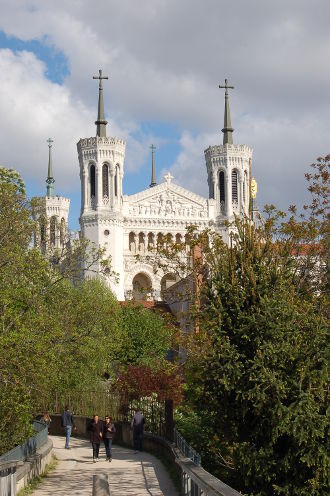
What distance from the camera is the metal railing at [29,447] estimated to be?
49.1 ft

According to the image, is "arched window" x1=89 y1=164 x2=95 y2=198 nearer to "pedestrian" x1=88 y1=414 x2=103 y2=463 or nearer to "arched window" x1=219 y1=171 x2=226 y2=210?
"arched window" x1=219 y1=171 x2=226 y2=210

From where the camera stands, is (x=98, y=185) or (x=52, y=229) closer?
(x=52, y=229)

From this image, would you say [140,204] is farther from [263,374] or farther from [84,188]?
[263,374]

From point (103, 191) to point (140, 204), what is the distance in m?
3.98

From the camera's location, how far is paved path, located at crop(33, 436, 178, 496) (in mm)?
15930

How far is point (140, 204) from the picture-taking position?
8262cm

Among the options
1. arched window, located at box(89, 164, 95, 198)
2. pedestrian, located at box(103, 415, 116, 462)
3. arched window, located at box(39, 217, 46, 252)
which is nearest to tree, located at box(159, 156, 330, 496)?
pedestrian, located at box(103, 415, 116, 462)

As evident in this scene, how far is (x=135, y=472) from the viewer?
61.7ft

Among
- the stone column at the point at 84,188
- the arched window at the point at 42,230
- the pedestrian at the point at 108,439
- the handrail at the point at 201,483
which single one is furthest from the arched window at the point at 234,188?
the handrail at the point at 201,483

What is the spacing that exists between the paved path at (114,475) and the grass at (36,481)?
107 millimetres

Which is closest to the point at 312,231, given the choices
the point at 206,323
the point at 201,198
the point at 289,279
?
the point at 289,279

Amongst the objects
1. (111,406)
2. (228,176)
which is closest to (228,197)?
(228,176)

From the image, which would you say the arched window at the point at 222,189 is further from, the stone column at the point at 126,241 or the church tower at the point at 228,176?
the stone column at the point at 126,241

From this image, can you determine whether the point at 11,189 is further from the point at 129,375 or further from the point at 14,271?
the point at 129,375
